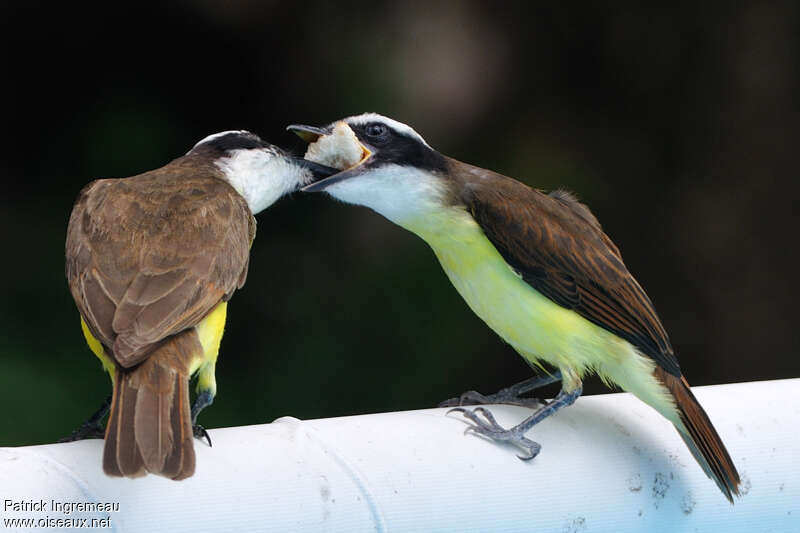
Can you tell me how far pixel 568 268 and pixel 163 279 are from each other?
0.89m

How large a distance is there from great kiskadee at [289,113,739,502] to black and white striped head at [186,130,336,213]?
15 cm

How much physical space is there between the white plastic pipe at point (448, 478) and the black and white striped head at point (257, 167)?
787 millimetres

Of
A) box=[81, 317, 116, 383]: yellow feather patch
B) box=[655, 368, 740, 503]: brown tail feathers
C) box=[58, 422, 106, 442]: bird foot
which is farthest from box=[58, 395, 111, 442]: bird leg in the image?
box=[655, 368, 740, 503]: brown tail feathers

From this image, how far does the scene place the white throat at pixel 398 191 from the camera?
2711 mm

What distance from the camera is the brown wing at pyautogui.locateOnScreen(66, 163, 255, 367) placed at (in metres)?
2.23

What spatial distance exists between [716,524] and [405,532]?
0.70m

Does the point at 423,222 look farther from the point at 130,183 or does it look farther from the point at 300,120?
the point at 300,120

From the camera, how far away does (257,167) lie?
9.80 ft

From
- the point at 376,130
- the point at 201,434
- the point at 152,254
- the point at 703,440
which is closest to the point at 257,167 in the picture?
the point at 376,130

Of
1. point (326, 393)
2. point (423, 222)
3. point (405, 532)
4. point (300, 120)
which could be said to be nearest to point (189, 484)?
point (405, 532)

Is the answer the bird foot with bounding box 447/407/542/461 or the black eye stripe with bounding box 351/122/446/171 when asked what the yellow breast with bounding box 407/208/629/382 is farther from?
the bird foot with bounding box 447/407/542/461

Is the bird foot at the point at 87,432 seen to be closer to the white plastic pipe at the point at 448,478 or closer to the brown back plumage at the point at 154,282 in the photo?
the brown back plumage at the point at 154,282

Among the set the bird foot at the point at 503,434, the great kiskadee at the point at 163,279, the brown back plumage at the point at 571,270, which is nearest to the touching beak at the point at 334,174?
the great kiskadee at the point at 163,279

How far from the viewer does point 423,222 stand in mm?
2711
